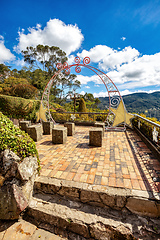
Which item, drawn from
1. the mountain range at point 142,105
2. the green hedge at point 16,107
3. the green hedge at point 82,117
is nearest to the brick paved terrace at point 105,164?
the green hedge at point 82,117

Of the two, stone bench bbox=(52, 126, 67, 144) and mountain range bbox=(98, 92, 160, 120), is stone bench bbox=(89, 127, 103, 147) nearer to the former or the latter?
stone bench bbox=(52, 126, 67, 144)

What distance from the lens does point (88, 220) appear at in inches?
80.3

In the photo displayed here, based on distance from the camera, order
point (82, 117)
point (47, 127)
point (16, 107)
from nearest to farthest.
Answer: point (47, 127) < point (82, 117) < point (16, 107)

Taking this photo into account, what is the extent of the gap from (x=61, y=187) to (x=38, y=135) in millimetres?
3201

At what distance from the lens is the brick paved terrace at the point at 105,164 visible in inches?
97.5

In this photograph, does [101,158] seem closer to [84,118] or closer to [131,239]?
[131,239]

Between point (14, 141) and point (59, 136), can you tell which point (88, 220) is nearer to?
point (14, 141)

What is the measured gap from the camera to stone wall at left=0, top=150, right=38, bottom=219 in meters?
2.18

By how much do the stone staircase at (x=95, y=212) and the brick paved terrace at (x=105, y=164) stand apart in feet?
0.70

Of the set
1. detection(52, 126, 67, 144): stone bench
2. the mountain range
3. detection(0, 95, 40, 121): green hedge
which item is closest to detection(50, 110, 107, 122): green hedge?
detection(0, 95, 40, 121): green hedge

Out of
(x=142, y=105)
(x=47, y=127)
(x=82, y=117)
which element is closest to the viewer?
(x=47, y=127)

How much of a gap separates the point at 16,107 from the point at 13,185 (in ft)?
25.7

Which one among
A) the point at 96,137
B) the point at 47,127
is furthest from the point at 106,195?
the point at 47,127

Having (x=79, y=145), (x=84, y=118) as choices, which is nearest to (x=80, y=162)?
(x=79, y=145)
